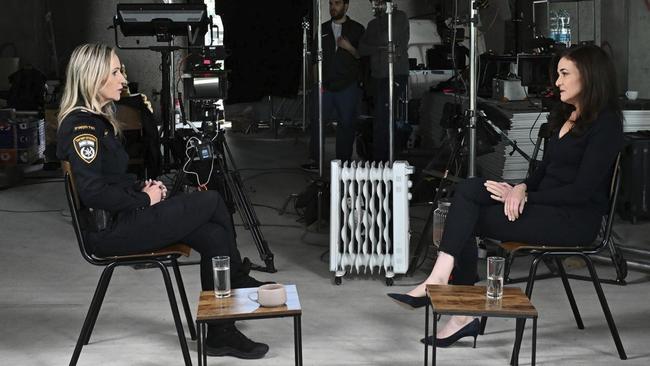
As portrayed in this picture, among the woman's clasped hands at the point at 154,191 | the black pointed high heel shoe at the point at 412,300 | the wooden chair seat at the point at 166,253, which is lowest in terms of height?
the black pointed high heel shoe at the point at 412,300

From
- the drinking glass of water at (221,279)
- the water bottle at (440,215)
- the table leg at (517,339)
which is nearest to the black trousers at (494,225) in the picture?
the table leg at (517,339)

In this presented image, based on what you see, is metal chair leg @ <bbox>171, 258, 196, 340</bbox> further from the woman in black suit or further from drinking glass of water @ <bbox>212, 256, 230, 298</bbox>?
the woman in black suit

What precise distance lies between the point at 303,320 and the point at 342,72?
3.92 meters

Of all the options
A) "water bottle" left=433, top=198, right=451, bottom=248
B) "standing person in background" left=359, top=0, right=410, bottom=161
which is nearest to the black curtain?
"standing person in background" left=359, top=0, right=410, bottom=161

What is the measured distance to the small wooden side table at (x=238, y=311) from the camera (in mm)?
2900

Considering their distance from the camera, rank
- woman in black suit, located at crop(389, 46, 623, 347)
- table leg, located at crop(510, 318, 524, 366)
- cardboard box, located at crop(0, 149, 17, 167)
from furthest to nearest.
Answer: cardboard box, located at crop(0, 149, 17, 167) → woman in black suit, located at crop(389, 46, 623, 347) → table leg, located at crop(510, 318, 524, 366)

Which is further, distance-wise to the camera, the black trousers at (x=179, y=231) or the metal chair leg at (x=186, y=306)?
the metal chair leg at (x=186, y=306)

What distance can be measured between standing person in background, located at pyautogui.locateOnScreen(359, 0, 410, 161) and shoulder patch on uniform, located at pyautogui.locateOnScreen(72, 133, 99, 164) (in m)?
4.26

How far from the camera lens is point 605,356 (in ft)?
11.9

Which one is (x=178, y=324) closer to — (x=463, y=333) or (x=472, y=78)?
(x=463, y=333)

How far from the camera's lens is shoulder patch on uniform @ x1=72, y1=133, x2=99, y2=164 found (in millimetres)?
3318

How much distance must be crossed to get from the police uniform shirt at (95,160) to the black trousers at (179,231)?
0.06m

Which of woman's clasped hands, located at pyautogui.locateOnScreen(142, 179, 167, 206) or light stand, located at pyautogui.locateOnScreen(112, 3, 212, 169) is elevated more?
light stand, located at pyautogui.locateOnScreen(112, 3, 212, 169)

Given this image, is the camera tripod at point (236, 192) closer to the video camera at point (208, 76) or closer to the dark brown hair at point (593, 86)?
the video camera at point (208, 76)
